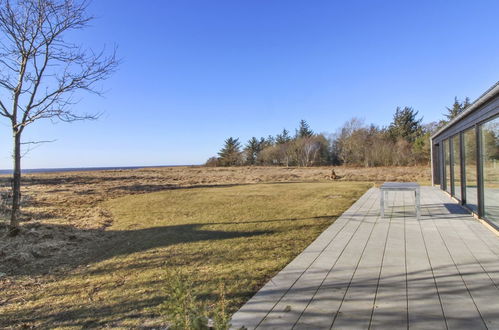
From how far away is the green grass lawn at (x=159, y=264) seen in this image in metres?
2.35

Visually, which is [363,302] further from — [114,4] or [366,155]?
[366,155]

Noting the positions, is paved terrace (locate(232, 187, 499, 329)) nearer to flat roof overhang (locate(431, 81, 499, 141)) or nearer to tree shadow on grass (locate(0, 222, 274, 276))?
tree shadow on grass (locate(0, 222, 274, 276))

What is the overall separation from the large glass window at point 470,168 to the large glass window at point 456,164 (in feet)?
2.59

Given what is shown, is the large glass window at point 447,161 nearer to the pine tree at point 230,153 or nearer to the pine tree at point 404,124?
the pine tree at point 404,124

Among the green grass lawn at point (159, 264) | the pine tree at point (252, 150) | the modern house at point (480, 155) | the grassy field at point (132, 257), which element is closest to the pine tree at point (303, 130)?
the pine tree at point (252, 150)

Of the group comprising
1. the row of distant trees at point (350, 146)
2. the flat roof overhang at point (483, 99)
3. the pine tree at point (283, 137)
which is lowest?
Answer: the flat roof overhang at point (483, 99)

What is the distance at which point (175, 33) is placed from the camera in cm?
1018

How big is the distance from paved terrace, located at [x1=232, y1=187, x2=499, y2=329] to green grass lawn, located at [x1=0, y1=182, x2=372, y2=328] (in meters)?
0.29

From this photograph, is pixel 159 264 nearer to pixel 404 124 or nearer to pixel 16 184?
pixel 16 184

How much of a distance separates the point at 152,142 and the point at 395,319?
2621 centimetres

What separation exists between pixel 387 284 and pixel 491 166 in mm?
3486

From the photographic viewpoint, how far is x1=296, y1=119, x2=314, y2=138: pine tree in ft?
142

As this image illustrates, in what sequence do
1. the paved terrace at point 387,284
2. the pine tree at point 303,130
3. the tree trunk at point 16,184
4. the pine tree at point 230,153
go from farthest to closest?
the pine tree at point 230,153 < the pine tree at point 303,130 < the tree trunk at point 16,184 < the paved terrace at point 387,284

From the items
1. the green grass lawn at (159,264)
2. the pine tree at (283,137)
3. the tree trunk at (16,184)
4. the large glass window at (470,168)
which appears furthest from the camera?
the pine tree at (283,137)
